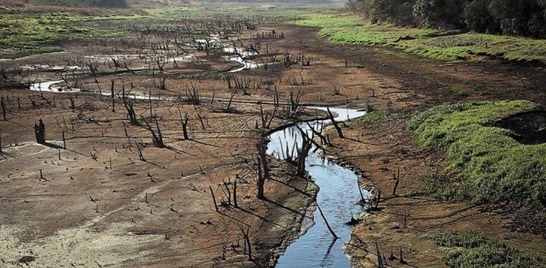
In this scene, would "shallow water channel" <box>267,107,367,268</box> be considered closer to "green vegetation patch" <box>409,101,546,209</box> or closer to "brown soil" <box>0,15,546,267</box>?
"brown soil" <box>0,15,546,267</box>

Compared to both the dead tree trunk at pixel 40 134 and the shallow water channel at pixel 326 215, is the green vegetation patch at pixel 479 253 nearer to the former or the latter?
the shallow water channel at pixel 326 215

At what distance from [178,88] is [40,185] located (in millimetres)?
16999

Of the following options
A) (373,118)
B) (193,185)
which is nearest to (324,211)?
(193,185)

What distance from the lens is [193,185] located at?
58.2 feet

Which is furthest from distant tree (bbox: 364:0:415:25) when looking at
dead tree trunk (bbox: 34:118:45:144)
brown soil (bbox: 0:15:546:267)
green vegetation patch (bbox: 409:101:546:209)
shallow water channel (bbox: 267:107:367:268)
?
dead tree trunk (bbox: 34:118:45:144)

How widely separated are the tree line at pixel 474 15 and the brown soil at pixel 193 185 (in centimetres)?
1308

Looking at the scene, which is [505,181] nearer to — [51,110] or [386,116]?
[386,116]

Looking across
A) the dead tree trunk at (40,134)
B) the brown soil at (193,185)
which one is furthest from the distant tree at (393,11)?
the dead tree trunk at (40,134)

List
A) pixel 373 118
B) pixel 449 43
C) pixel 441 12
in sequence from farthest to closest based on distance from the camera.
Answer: pixel 441 12, pixel 449 43, pixel 373 118

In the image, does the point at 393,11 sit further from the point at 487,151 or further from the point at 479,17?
the point at 487,151

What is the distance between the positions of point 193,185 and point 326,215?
436cm

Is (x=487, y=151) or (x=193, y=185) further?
(x=193, y=185)

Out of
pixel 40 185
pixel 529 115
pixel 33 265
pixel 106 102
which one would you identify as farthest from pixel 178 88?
pixel 33 265

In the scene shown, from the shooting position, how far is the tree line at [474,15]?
145 feet
